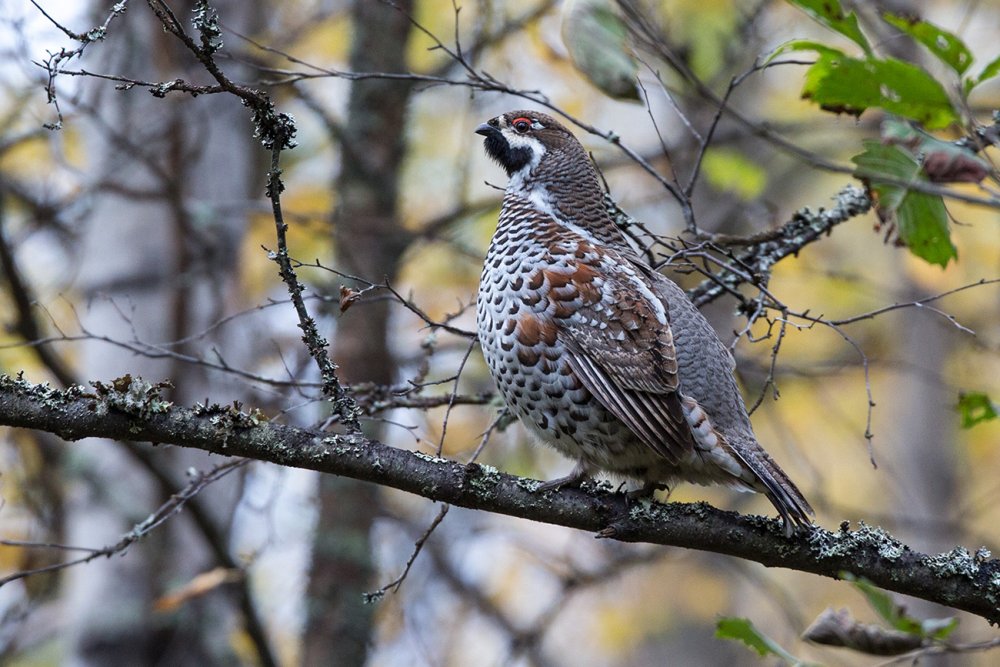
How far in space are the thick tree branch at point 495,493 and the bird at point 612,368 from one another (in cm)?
21

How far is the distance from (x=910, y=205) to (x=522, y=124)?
7.75 feet

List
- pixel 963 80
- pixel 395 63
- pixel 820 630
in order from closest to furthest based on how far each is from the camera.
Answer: pixel 963 80 < pixel 820 630 < pixel 395 63

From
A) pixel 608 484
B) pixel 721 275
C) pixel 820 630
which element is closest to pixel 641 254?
pixel 721 275

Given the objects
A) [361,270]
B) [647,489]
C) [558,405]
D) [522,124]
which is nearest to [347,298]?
[558,405]

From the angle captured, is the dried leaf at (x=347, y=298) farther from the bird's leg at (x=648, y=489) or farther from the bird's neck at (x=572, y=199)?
the bird's neck at (x=572, y=199)

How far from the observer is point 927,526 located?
761 cm

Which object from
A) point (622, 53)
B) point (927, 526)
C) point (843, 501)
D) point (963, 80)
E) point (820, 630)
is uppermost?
point (843, 501)

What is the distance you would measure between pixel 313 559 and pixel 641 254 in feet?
10.9

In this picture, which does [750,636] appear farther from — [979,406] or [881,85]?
[881,85]

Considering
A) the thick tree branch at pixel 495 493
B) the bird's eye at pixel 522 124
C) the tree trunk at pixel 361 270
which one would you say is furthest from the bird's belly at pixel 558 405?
the tree trunk at pixel 361 270

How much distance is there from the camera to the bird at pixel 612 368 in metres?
4.00

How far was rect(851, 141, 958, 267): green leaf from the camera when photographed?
3.16 metres

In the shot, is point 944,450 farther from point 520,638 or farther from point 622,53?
point 622,53

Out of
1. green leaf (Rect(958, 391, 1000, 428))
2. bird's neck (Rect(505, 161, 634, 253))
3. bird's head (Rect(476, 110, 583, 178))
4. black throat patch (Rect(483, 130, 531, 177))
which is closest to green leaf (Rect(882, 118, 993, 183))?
green leaf (Rect(958, 391, 1000, 428))
